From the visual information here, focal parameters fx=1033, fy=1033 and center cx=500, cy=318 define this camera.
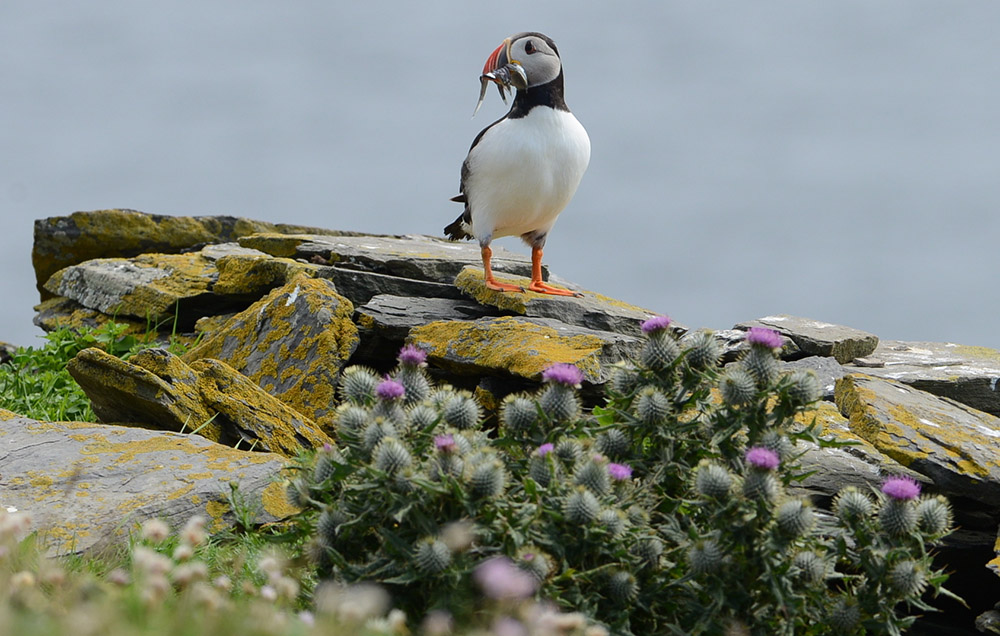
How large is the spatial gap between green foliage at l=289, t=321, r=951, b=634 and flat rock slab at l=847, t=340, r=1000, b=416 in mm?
4686

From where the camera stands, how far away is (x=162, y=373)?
735 centimetres

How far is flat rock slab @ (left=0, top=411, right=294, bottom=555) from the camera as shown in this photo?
18.8ft

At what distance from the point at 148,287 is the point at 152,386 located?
545 centimetres

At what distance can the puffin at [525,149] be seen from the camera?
8867 millimetres

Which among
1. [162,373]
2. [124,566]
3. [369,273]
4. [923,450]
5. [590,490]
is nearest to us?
[590,490]

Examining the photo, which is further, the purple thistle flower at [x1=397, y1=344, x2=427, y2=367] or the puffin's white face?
the puffin's white face

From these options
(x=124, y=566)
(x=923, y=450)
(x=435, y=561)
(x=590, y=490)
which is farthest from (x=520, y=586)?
(x=923, y=450)

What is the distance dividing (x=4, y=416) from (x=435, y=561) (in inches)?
195

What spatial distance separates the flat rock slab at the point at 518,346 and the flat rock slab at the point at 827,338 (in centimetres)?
239

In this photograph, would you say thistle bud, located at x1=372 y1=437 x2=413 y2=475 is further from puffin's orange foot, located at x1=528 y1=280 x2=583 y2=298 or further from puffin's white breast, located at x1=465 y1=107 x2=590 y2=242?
puffin's orange foot, located at x1=528 y1=280 x2=583 y2=298

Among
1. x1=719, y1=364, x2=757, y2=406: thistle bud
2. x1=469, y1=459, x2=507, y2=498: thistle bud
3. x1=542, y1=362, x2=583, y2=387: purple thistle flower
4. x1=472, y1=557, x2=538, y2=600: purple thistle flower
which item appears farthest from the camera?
x1=719, y1=364, x2=757, y2=406: thistle bud

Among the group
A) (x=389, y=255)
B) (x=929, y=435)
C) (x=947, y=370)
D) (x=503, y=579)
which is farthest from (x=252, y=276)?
(x=503, y=579)

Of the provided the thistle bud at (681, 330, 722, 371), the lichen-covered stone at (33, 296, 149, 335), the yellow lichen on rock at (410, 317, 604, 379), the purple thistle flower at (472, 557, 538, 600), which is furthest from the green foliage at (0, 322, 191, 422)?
the purple thistle flower at (472, 557, 538, 600)

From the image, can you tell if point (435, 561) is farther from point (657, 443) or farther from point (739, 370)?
point (739, 370)
